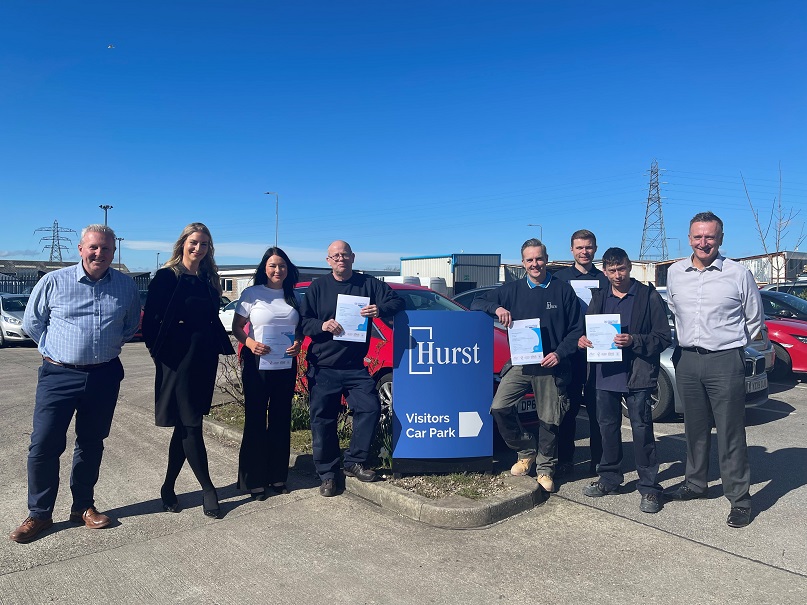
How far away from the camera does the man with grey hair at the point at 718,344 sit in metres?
4.41

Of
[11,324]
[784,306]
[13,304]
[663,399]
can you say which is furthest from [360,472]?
[13,304]

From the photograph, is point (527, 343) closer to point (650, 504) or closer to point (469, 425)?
point (469, 425)

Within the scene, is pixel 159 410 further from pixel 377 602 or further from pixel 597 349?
pixel 597 349

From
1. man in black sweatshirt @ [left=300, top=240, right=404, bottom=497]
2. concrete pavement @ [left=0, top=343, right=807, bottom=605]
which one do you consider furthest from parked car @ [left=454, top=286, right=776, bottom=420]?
man in black sweatshirt @ [left=300, top=240, right=404, bottom=497]

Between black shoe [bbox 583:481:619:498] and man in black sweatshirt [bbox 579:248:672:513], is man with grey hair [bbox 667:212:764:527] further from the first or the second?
black shoe [bbox 583:481:619:498]

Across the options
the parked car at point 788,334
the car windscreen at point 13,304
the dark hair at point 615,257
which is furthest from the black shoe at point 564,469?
the car windscreen at point 13,304

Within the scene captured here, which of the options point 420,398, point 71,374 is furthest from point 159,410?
point 420,398

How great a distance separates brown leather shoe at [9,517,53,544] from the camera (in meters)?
3.93

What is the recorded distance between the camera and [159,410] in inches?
171

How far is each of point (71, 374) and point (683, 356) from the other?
14.3ft

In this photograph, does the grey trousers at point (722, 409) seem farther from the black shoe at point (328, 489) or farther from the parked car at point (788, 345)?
the parked car at point (788, 345)

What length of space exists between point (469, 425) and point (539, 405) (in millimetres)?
589

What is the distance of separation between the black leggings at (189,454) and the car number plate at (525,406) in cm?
279

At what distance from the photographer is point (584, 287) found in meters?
5.41
